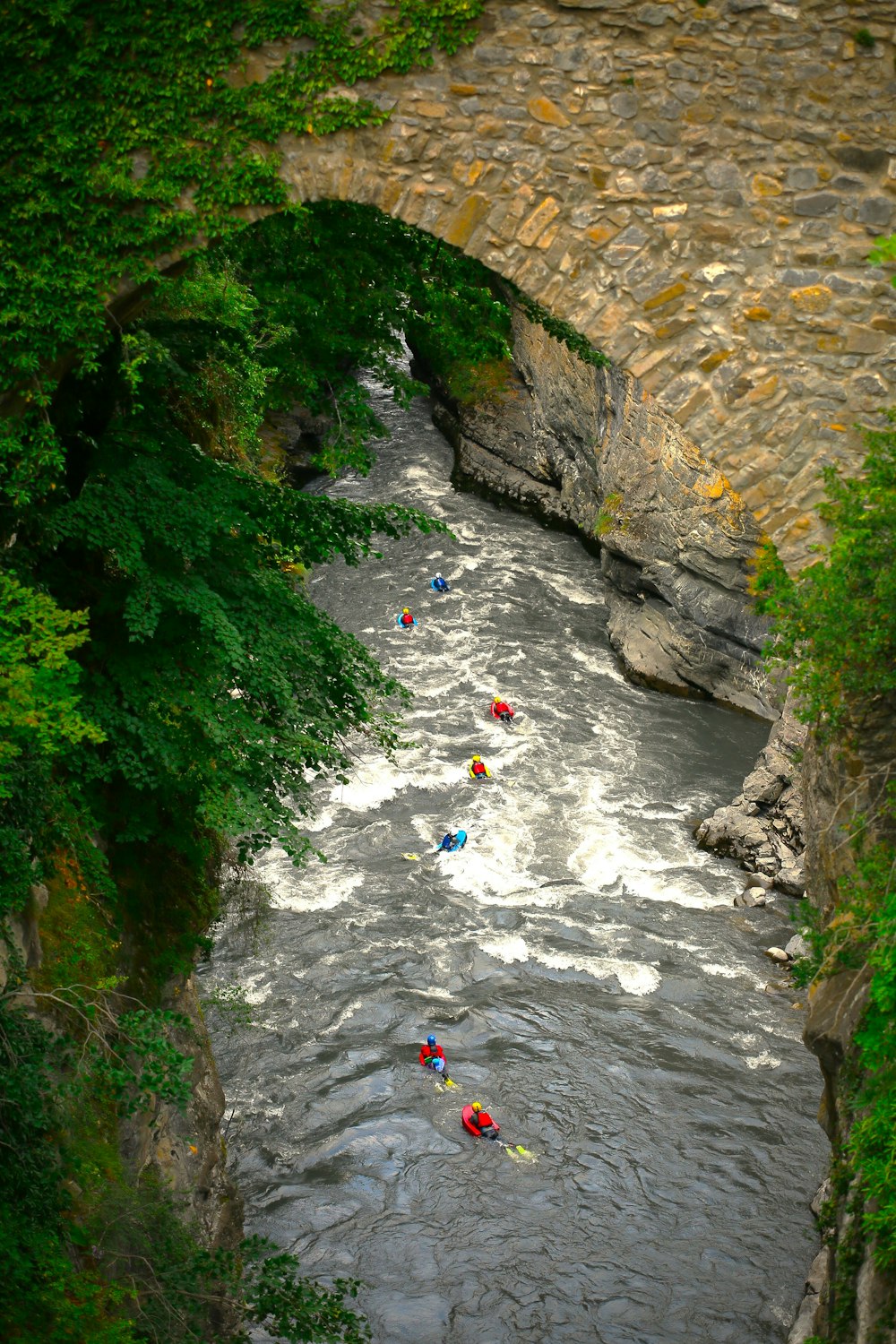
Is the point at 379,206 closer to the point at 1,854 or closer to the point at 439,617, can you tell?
the point at 1,854

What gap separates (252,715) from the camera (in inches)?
324

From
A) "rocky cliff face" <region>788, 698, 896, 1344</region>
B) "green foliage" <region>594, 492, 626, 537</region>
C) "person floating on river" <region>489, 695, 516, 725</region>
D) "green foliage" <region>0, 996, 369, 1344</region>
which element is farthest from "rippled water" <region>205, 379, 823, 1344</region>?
"green foliage" <region>0, 996, 369, 1344</region>

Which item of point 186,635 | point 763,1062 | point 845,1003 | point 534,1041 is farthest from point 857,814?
point 534,1041

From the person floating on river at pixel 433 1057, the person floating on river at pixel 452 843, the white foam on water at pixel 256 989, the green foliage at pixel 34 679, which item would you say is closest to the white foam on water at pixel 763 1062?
the person floating on river at pixel 433 1057

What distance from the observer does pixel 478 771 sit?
1773 centimetres

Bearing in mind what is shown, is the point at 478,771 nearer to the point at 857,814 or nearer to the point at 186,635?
the point at 186,635

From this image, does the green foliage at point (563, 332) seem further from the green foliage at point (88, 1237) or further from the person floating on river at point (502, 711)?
the person floating on river at point (502, 711)

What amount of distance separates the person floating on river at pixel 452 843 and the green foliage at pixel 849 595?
9.89 meters

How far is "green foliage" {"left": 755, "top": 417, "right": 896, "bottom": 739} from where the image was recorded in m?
6.14

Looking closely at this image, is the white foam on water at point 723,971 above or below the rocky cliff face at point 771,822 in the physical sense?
below

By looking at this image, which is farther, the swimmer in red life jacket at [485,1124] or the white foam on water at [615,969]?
the white foam on water at [615,969]

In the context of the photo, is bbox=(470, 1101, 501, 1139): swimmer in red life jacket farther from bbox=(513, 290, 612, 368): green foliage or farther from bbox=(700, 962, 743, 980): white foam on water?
bbox=(513, 290, 612, 368): green foliage

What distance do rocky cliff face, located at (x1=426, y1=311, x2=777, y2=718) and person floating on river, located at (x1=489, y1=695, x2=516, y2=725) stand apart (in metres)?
2.97

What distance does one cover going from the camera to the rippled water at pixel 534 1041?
10.6 meters
